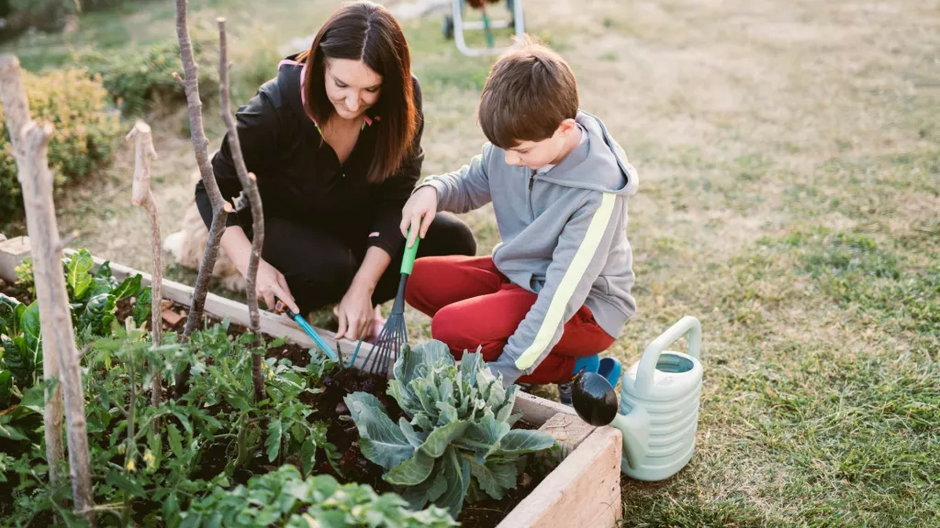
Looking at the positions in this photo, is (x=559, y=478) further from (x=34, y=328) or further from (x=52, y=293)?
(x=34, y=328)

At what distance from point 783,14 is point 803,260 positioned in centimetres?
439

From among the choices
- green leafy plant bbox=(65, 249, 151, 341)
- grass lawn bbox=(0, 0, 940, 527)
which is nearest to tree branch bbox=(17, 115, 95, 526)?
green leafy plant bbox=(65, 249, 151, 341)

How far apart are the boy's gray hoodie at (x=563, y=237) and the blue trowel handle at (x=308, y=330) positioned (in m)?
0.39

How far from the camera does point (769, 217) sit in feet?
11.4

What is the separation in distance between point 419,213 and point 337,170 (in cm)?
40

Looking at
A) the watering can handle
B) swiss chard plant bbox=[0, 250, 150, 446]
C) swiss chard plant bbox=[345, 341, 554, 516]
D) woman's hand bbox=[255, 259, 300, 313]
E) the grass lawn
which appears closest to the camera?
swiss chard plant bbox=[345, 341, 554, 516]

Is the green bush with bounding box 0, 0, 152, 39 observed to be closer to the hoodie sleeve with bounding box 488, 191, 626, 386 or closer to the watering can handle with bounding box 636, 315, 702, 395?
the hoodie sleeve with bounding box 488, 191, 626, 386

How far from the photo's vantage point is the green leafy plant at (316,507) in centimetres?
125

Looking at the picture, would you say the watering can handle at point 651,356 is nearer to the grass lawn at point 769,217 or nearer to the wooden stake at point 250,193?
the grass lawn at point 769,217

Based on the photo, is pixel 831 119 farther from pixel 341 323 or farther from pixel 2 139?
pixel 2 139

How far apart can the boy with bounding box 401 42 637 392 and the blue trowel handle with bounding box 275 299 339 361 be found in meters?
0.30

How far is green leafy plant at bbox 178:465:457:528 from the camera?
4.11 feet

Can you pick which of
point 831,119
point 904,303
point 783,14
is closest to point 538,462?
point 904,303

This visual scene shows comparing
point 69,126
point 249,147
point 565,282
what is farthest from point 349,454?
point 69,126
